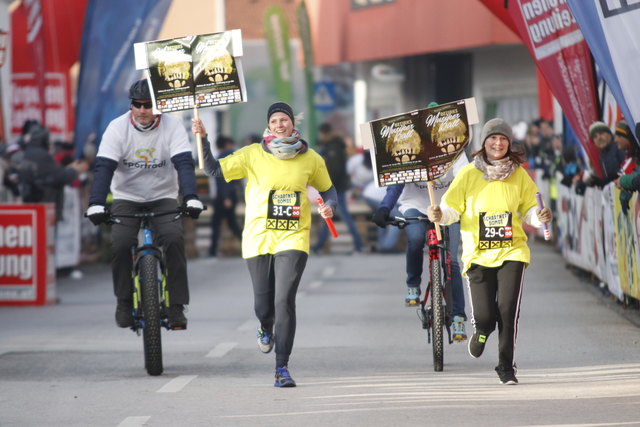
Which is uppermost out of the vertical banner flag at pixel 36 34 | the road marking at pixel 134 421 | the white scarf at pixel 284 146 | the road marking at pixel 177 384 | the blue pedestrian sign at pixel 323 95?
the vertical banner flag at pixel 36 34

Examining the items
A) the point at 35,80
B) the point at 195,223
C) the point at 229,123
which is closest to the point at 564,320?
the point at 35,80

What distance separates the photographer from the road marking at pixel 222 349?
12.5 m

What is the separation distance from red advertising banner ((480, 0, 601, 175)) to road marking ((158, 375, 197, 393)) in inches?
237

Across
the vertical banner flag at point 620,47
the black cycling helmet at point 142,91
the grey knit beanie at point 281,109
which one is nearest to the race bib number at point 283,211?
the grey knit beanie at point 281,109

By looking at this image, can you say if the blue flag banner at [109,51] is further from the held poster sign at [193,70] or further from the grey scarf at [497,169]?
the grey scarf at [497,169]

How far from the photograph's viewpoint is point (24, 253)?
18.6 meters

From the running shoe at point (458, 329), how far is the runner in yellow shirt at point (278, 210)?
1.48 m

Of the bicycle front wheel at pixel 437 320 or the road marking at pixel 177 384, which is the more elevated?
the bicycle front wheel at pixel 437 320

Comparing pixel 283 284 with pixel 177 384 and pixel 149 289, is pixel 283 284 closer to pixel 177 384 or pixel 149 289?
pixel 177 384

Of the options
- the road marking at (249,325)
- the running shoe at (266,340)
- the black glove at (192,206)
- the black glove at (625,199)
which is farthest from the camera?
the road marking at (249,325)

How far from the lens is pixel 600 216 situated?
56.1 feet

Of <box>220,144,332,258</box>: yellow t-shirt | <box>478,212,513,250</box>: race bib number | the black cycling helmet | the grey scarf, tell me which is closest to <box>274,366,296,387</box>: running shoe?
<box>220,144,332,258</box>: yellow t-shirt

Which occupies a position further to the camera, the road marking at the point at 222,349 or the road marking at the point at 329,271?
the road marking at the point at 329,271

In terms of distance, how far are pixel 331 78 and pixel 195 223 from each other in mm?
26458
